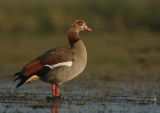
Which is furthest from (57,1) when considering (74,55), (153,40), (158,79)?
(74,55)

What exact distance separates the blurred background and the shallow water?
452 centimetres

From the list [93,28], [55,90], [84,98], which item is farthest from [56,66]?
[93,28]

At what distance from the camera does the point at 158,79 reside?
55.0 ft

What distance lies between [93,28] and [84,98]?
1317 centimetres

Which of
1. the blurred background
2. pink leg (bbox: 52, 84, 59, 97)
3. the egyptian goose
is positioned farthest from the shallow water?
the blurred background

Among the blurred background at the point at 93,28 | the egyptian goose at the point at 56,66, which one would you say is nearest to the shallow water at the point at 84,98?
the egyptian goose at the point at 56,66

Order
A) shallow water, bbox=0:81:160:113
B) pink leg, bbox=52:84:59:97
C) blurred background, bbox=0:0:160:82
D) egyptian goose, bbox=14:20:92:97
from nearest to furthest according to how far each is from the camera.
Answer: shallow water, bbox=0:81:160:113
egyptian goose, bbox=14:20:92:97
pink leg, bbox=52:84:59:97
blurred background, bbox=0:0:160:82

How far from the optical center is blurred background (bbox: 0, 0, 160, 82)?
21.1 m

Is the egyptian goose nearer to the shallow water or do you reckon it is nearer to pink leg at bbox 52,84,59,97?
pink leg at bbox 52,84,59,97

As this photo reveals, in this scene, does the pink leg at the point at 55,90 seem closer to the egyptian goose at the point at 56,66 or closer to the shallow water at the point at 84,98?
the egyptian goose at the point at 56,66

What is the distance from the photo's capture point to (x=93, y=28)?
26.4 m

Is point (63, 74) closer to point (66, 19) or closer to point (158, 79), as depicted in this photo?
point (158, 79)

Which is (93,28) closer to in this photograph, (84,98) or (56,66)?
(84,98)

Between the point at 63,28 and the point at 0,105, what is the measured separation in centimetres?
1459
